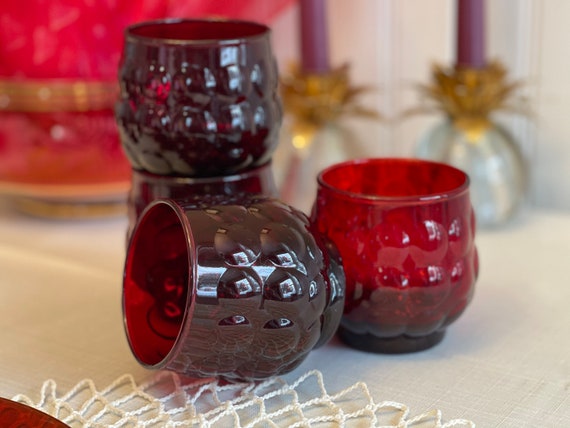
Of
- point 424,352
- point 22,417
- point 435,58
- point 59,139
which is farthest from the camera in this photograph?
point 435,58

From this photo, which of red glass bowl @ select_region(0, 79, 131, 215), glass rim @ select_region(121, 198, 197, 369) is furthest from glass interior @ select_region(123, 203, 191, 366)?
red glass bowl @ select_region(0, 79, 131, 215)

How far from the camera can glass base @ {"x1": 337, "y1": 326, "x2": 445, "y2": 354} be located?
52cm

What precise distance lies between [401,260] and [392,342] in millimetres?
55

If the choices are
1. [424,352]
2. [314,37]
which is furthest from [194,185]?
[314,37]

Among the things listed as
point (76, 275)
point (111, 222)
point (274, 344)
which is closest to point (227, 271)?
point (274, 344)

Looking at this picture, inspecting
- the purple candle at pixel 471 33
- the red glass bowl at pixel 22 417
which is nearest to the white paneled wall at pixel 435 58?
the purple candle at pixel 471 33

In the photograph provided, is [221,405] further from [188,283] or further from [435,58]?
[435,58]

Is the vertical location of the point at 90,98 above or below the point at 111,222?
above

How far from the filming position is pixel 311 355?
0.53m

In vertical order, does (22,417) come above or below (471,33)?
below

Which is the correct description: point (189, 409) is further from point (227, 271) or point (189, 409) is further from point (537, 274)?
point (537, 274)

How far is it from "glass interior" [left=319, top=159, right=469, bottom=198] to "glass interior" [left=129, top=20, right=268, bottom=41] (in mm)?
104

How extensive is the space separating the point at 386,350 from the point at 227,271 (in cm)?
13

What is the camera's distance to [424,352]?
53 cm
